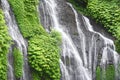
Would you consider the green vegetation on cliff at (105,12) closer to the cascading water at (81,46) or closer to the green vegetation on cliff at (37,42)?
the cascading water at (81,46)

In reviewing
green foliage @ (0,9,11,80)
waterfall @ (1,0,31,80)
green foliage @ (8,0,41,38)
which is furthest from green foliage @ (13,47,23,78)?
green foliage @ (8,0,41,38)

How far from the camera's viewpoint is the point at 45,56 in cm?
1291

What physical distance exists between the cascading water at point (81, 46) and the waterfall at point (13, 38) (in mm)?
1986

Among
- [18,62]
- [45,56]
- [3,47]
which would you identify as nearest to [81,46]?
[45,56]

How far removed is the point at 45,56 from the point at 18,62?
119cm

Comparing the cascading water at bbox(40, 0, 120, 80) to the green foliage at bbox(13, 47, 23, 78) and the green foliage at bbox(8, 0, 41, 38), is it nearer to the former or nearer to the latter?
the green foliage at bbox(8, 0, 41, 38)

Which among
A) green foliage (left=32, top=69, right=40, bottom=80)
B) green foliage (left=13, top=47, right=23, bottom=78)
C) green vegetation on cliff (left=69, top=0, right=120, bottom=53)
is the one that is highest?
green vegetation on cliff (left=69, top=0, right=120, bottom=53)

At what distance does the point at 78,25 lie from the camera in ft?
52.3

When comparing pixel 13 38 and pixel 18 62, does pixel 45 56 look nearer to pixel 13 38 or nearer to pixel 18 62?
pixel 18 62

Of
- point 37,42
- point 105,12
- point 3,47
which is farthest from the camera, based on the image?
point 105,12

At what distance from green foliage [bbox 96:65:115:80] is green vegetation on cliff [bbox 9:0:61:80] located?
2336 millimetres

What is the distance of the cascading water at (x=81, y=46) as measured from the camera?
14.5 metres

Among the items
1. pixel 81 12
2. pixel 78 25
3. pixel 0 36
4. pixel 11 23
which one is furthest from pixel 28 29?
pixel 81 12

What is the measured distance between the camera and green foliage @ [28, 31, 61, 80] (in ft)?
41.6
